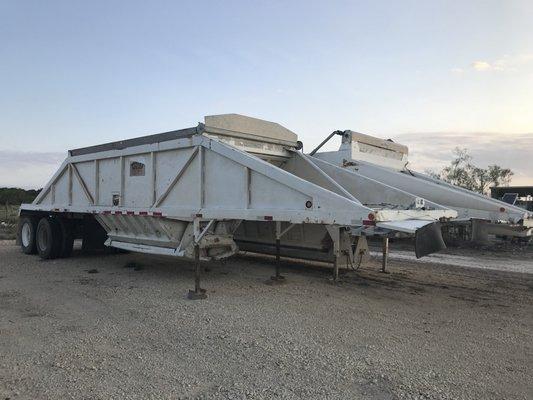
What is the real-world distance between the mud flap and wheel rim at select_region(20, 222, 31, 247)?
35.3ft

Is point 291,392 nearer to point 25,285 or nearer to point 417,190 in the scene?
point 417,190

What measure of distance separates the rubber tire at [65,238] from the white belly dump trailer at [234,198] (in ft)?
3.30

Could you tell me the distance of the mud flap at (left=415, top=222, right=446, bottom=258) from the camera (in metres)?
6.15

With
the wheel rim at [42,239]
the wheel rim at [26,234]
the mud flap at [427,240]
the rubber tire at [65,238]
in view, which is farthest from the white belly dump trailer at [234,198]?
the wheel rim at [26,234]

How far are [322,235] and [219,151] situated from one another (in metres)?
2.70

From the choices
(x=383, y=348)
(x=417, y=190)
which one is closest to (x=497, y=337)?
(x=383, y=348)

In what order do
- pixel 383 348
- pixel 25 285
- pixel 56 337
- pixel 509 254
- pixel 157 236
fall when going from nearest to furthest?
pixel 383 348, pixel 56 337, pixel 25 285, pixel 157 236, pixel 509 254

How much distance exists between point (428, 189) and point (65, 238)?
8.55 meters

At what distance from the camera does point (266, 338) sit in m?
5.32

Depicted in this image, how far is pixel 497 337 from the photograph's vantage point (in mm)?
5422

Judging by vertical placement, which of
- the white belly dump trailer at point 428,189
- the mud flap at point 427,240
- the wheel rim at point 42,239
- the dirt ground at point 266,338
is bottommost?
the dirt ground at point 266,338

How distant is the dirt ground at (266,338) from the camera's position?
13.3 ft

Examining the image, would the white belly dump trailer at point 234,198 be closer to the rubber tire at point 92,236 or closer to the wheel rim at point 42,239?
the rubber tire at point 92,236

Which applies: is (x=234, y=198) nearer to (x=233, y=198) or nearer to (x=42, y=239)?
(x=233, y=198)
